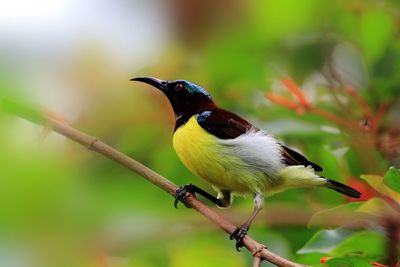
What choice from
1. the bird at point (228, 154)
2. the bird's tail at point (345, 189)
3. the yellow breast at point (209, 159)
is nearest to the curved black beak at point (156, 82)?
the bird at point (228, 154)

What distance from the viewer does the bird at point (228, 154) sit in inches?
57.9

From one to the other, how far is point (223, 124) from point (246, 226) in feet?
1.14

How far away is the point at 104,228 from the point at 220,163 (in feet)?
3.35

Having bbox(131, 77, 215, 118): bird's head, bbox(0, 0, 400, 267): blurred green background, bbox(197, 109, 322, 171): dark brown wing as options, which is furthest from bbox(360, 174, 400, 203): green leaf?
bbox(131, 77, 215, 118): bird's head

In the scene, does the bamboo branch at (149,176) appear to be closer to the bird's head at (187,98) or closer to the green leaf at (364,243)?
the green leaf at (364,243)

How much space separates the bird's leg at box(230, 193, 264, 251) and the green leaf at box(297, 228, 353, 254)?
11 centimetres

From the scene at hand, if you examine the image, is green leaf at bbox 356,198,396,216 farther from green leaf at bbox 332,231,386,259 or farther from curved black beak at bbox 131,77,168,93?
curved black beak at bbox 131,77,168,93

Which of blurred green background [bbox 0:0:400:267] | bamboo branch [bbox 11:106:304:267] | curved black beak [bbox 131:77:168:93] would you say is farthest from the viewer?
curved black beak [bbox 131:77:168:93]

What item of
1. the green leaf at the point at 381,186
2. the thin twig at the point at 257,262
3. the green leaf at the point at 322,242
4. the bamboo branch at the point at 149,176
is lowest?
the thin twig at the point at 257,262

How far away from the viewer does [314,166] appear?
1529 mm

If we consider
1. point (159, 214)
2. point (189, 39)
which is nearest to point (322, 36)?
point (189, 39)

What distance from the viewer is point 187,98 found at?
64.6 inches

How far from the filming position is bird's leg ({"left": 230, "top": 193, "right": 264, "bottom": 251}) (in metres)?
1.19

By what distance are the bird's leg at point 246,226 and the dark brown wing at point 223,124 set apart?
156mm
